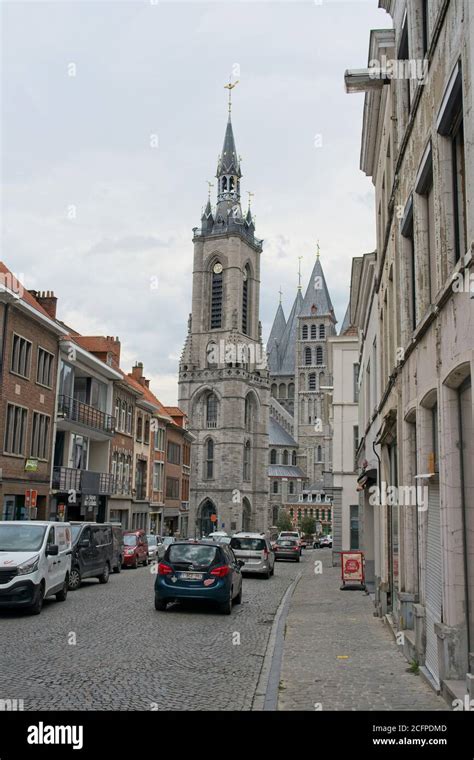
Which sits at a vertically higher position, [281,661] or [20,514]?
[20,514]

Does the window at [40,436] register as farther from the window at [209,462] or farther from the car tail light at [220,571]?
the window at [209,462]

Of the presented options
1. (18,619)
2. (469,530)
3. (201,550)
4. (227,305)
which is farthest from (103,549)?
(227,305)

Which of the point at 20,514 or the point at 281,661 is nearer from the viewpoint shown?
the point at 281,661

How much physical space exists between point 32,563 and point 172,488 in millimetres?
42243

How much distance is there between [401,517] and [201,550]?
5760mm

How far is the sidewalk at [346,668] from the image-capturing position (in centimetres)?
749

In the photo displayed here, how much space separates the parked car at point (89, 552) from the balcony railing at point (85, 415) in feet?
34.6

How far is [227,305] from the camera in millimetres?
98688

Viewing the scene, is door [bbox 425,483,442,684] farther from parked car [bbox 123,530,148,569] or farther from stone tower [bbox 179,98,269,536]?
stone tower [bbox 179,98,269,536]

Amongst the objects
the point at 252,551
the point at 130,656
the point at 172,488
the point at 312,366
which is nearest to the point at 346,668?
the point at 130,656

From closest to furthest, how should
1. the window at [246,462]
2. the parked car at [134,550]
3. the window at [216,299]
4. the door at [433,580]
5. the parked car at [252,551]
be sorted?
the door at [433,580], the parked car at [252,551], the parked car at [134,550], the window at [246,462], the window at [216,299]

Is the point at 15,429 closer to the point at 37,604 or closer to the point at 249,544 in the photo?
the point at 249,544

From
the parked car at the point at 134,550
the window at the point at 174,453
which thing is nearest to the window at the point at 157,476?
the window at the point at 174,453
